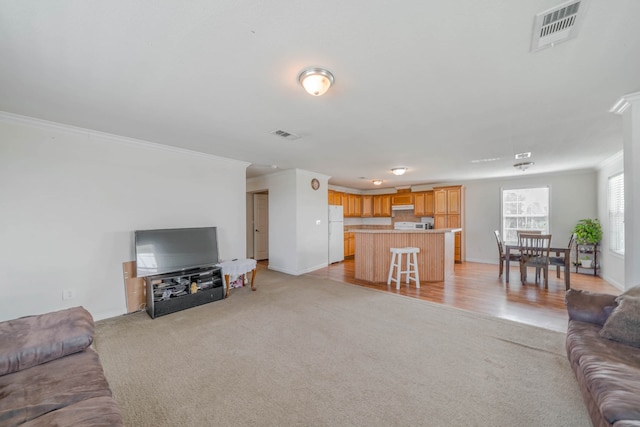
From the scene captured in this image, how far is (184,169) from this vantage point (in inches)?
158

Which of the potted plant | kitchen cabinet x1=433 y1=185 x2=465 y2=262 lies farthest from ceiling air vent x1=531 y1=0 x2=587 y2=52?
kitchen cabinet x1=433 y1=185 x2=465 y2=262

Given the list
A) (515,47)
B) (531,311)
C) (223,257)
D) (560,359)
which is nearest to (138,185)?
(223,257)

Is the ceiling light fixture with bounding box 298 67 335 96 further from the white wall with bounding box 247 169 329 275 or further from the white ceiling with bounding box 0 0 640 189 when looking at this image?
the white wall with bounding box 247 169 329 275

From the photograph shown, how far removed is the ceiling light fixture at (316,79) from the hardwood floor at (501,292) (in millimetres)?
3457

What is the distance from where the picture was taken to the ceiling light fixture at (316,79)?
1.85 metres

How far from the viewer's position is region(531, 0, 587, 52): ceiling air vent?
4.28 feet

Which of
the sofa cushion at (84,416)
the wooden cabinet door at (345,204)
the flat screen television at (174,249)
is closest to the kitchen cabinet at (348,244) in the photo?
the wooden cabinet door at (345,204)

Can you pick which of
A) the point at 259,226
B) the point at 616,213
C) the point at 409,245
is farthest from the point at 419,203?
the point at 259,226

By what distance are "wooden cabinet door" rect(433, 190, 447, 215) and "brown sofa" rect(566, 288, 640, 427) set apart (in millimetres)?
5262

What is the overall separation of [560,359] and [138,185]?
207 inches

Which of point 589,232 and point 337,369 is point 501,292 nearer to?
point 589,232

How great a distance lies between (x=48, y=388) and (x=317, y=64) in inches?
96.7

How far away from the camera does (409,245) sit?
5.00 meters

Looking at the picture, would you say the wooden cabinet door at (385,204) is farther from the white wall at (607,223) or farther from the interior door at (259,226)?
the white wall at (607,223)
